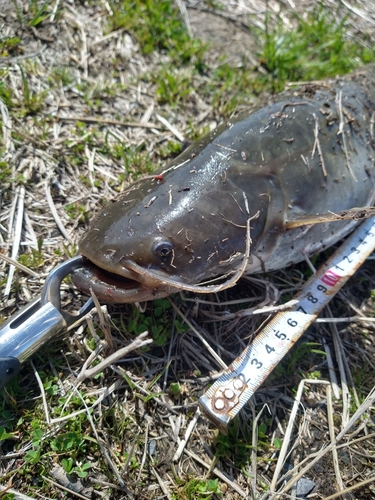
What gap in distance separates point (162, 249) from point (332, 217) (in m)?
1.04

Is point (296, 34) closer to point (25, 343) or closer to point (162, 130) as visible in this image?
point (162, 130)

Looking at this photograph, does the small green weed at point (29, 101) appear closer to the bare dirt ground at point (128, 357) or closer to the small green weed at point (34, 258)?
the bare dirt ground at point (128, 357)

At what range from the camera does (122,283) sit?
253 cm

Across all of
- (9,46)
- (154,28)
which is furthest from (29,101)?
(154,28)

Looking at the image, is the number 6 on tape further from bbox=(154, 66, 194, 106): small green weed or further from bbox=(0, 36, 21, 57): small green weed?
bbox=(0, 36, 21, 57): small green weed

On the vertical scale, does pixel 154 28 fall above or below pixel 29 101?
→ above

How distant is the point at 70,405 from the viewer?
2465mm

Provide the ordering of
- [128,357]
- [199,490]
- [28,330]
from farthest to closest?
[128,357], [199,490], [28,330]

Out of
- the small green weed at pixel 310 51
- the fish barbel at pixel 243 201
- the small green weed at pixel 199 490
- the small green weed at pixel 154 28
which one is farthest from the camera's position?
the small green weed at pixel 310 51

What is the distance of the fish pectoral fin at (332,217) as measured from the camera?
8.68ft

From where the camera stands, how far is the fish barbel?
8.09ft

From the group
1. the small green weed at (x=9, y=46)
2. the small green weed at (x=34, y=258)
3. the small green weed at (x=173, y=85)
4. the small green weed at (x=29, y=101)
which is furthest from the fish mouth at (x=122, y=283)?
the small green weed at (x=9, y=46)

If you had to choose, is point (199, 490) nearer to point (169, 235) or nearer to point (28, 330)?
point (28, 330)

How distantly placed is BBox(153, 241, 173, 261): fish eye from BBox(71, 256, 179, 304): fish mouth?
9 centimetres
